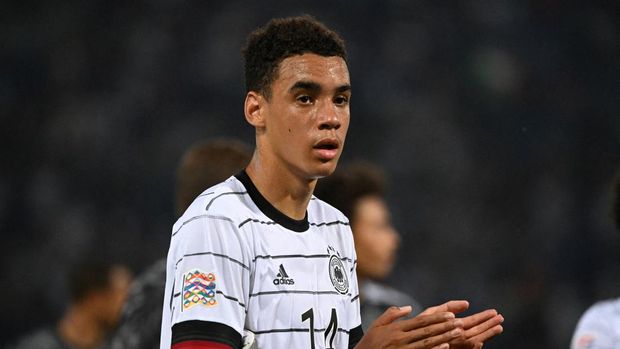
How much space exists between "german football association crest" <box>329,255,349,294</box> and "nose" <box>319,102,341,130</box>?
29 centimetres

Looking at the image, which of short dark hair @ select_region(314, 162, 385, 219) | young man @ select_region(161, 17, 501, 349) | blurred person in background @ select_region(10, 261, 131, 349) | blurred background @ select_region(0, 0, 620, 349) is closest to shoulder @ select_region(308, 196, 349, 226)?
young man @ select_region(161, 17, 501, 349)

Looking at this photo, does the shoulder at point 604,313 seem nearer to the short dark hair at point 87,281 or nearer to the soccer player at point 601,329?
the soccer player at point 601,329

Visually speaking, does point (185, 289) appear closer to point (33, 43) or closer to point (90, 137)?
point (90, 137)

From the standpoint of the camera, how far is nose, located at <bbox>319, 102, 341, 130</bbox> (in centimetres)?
204

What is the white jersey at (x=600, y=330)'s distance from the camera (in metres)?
3.11

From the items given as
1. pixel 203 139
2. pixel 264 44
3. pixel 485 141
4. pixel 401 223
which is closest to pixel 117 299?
pixel 203 139

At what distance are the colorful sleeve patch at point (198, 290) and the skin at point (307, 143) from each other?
270mm

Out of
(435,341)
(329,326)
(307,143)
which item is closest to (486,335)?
(435,341)

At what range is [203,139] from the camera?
6.28m

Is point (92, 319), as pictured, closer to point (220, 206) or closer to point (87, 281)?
point (87, 281)

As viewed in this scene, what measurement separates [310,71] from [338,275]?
430mm

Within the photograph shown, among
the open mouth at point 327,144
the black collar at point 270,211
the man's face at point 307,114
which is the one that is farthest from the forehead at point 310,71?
the black collar at point 270,211

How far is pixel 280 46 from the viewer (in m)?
2.08

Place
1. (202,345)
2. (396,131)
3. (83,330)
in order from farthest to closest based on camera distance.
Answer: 1. (396,131)
2. (83,330)
3. (202,345)
